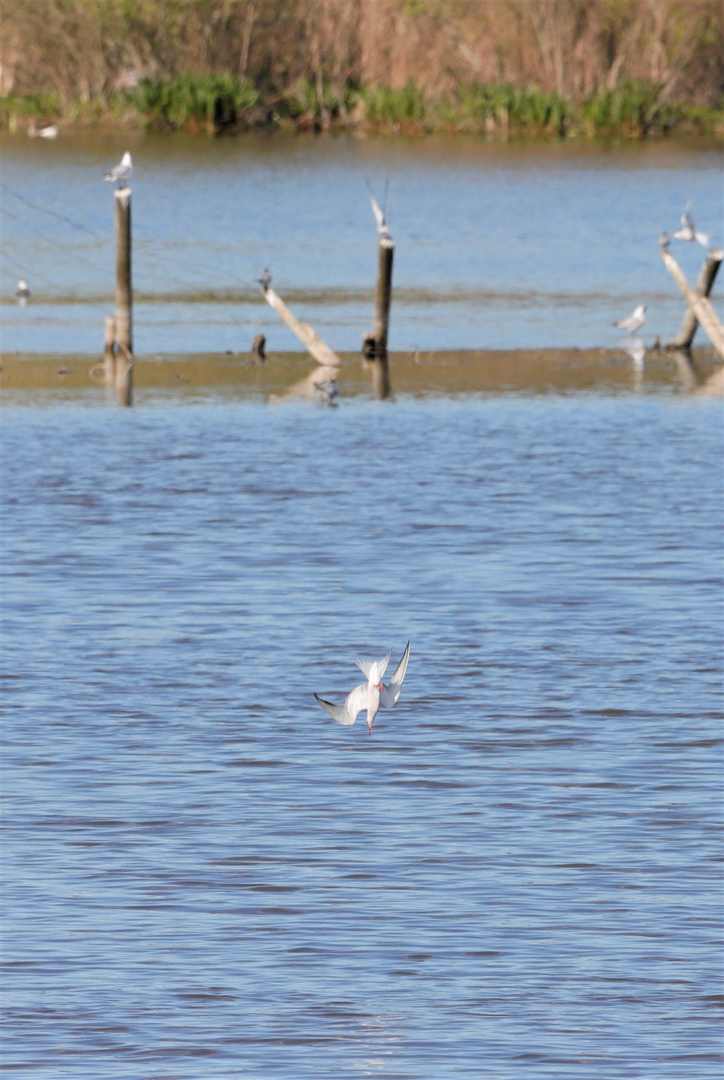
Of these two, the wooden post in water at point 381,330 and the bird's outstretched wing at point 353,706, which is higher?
the bird's outstretched wing at point 353,706

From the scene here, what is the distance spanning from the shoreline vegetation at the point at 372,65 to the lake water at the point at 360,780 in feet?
164

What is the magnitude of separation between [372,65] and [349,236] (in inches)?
1139

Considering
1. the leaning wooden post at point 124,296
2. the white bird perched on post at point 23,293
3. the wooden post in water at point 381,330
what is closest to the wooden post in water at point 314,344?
the wooden post in water at point 381,330

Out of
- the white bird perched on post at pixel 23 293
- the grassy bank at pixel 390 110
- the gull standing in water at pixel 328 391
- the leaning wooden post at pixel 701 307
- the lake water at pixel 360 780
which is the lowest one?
the grassy bank at pixel 390 110

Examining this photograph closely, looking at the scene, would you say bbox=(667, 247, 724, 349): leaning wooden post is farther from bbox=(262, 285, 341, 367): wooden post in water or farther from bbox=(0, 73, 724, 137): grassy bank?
bbox=(0, 73, 724, 137): grassy bank

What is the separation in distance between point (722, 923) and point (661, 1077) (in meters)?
1.22

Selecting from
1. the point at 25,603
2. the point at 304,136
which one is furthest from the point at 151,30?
the point at 25,603

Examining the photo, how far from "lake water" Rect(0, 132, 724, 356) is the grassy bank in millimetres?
1090

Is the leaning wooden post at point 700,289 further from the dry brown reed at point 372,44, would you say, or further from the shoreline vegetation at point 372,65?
the dry brown reed at point 372,44

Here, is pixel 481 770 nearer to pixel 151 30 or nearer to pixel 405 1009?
pixel 405 1009

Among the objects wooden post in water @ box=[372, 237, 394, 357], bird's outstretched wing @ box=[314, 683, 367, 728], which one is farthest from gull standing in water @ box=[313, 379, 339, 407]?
bird's outstretched wing @ box=[314, 683, 367, 728]

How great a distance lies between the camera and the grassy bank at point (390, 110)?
64.9 m

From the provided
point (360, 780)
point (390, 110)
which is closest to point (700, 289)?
point (360, 780)

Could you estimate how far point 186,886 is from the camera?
25.2 ft
